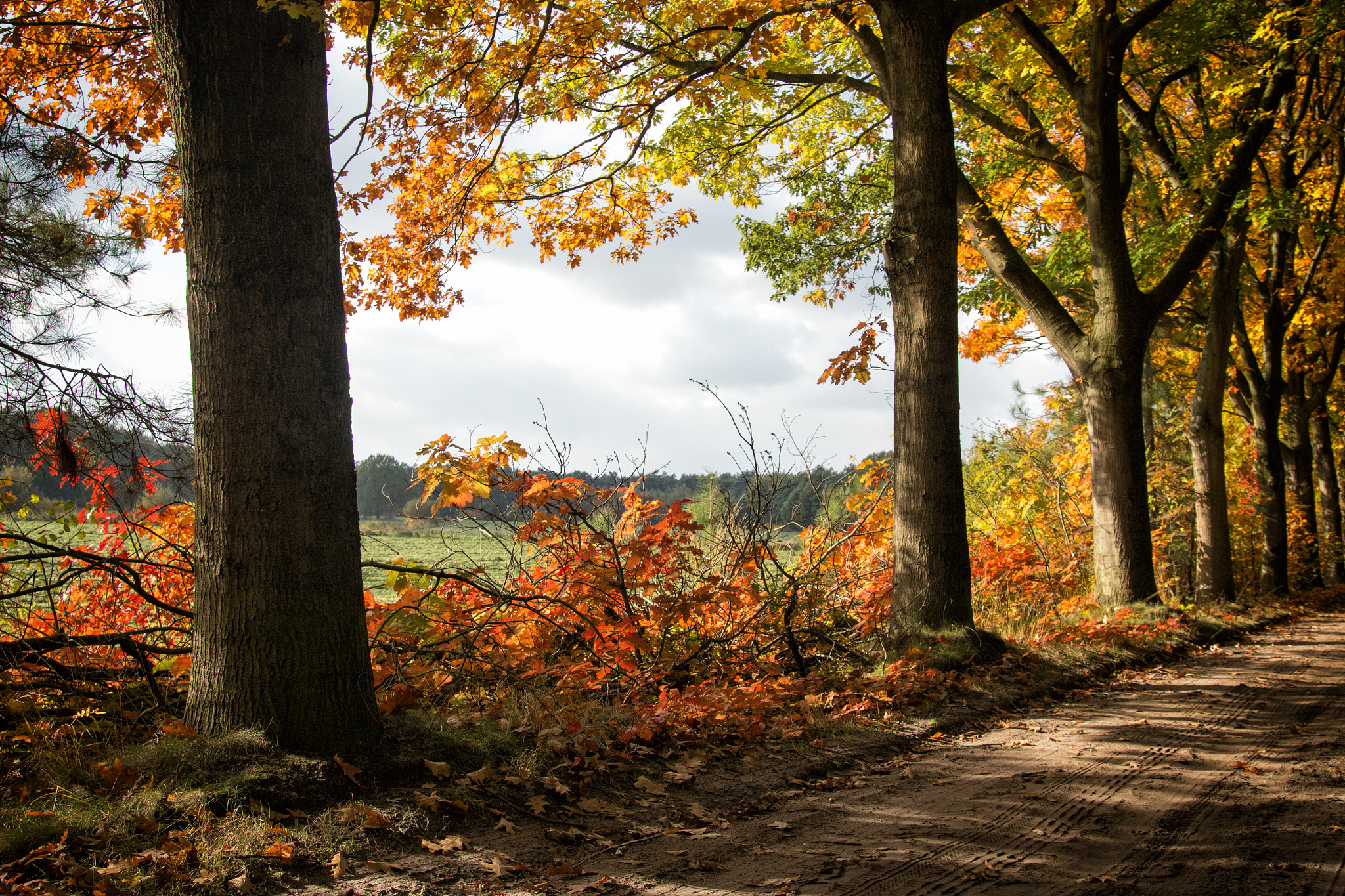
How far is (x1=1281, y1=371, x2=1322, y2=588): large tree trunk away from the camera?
18.2 metres

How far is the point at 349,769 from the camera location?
345cm

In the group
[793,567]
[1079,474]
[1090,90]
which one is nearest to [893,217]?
[793,567]

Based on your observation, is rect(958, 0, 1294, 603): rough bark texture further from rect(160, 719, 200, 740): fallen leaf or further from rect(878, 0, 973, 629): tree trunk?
rect(160, 719, 200, 740): fallen leaf

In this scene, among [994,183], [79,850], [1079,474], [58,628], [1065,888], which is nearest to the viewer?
[79,850]

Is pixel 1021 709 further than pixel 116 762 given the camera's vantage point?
Yes

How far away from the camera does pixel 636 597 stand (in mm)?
6195

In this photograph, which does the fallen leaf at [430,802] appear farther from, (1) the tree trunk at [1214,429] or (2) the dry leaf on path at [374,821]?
(1) the tree trunk at [1214,429]

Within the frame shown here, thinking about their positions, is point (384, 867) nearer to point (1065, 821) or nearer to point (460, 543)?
point (1065, 821)

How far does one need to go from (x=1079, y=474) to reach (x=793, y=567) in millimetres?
11709

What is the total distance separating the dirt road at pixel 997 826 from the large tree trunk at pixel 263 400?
1.04 m

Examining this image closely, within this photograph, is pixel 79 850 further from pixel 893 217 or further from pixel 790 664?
pixel 893 217

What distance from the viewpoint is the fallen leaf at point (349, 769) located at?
344cm

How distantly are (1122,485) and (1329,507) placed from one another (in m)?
14.3

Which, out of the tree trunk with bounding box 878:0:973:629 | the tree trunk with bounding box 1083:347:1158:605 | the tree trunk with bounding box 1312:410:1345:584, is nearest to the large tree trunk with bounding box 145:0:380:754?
the tree trunk with bounding box 878:0:973:629
